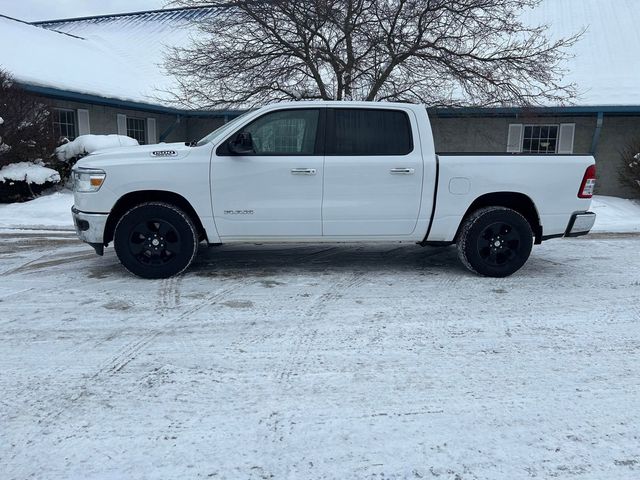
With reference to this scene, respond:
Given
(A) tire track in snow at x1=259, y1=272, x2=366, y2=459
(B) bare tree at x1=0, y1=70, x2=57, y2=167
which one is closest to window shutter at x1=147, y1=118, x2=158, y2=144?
(B) bare tree at x1=0, y1=70, x2=57, y2=167

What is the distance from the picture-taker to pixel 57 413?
2.76m

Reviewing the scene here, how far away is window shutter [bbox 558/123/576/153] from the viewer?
15828 mm

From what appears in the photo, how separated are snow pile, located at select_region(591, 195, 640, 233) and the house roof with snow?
3029 mm

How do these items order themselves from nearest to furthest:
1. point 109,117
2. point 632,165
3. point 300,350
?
point 300,350 < point 632,165 < point 109,117

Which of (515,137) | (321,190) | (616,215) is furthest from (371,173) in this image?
(515,137)

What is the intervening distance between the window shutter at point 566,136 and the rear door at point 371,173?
1249 centimetres

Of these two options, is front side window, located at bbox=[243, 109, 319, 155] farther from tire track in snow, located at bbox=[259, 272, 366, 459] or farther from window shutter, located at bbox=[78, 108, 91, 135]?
window shutter, located at bbox=[78, 108, 91, 135]

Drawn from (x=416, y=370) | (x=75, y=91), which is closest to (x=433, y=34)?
(x=75, y=91)

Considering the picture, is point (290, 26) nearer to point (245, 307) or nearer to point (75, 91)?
point (75, 91)

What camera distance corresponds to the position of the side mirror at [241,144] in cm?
513

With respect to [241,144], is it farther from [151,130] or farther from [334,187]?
[151,130]

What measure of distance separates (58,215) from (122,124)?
7.10 metres

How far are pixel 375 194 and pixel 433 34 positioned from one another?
29.0ft

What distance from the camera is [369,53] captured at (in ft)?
41.3
